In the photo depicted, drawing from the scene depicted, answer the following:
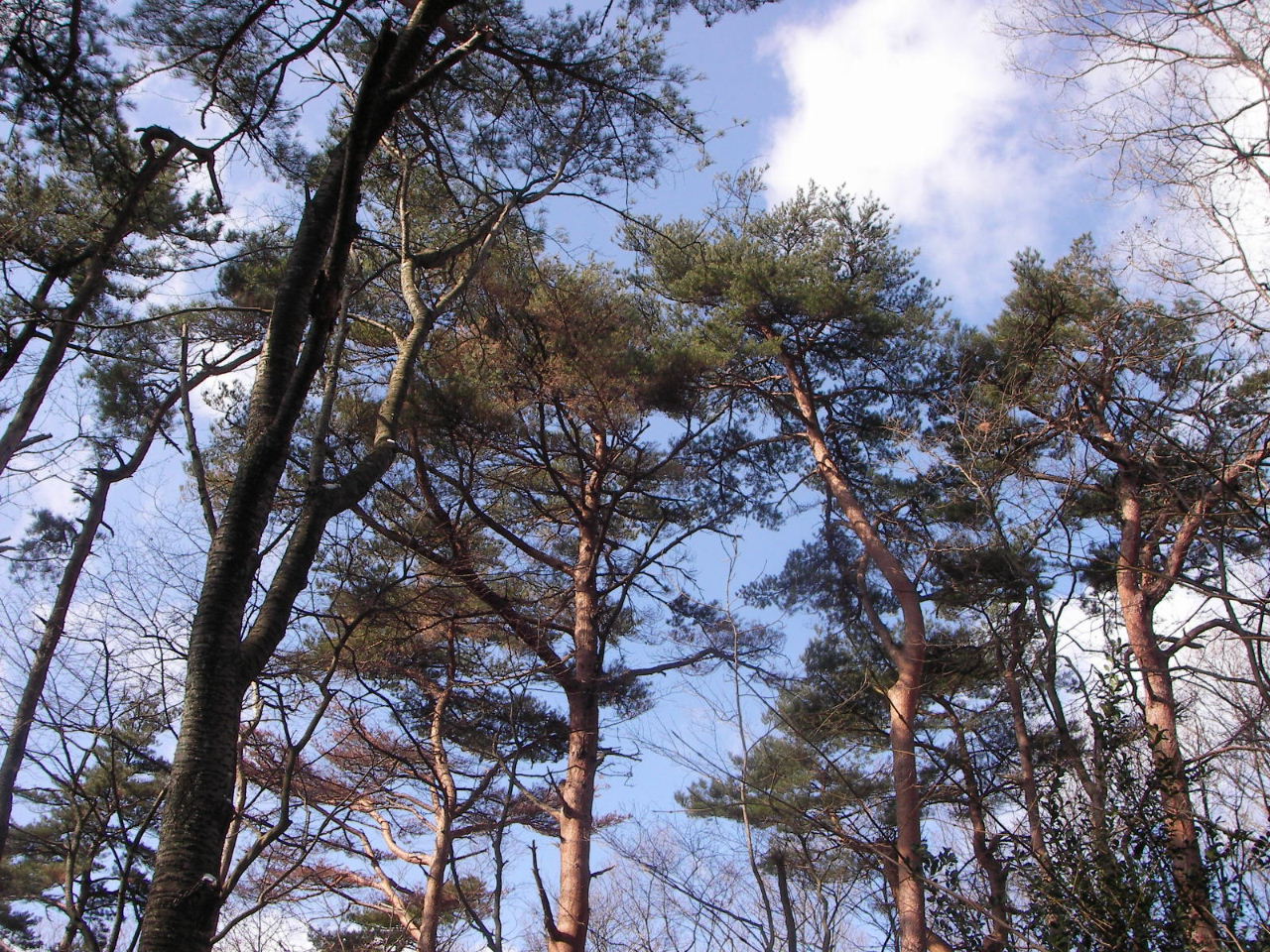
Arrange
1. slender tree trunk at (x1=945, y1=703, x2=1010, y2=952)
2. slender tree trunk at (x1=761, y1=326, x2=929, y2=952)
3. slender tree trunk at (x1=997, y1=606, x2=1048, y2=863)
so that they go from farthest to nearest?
slender tree trunk at (x1=761, y1=326, x2=929, y2=952) < slender tree trunk at (x1=945, y1=703, x2=1010, y2=952) < slender tree trunk at (x1=997, y1=606, x2=1048, y2=863)

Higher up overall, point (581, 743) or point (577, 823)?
point (581, 743)

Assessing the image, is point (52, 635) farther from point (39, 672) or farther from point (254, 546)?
point (254, 546)

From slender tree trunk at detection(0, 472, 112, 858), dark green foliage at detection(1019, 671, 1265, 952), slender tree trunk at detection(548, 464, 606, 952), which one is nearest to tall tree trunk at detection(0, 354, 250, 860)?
slender tree trunk at detection(0, 472, 112, 858)

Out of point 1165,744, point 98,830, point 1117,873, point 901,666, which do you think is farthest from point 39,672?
point 1165,744

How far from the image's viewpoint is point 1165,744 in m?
7.52

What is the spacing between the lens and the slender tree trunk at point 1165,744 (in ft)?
14.6

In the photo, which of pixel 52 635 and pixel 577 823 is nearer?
pixel 52 635

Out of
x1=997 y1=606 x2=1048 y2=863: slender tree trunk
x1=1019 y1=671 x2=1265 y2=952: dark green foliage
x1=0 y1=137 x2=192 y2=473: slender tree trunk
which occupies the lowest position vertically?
x1=1019 y1=671 x2=1265 y2=952: dark green foliage

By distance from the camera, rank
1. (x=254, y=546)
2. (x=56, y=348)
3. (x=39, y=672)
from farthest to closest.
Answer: (x=56, y=348) < (x=39, y=672) < (x=254, y=546)

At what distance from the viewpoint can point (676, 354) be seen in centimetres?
941

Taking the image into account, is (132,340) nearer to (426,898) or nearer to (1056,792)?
(426,898)

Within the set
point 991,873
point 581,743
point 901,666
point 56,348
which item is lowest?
point 991,873

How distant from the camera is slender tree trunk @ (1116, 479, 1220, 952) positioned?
446cm

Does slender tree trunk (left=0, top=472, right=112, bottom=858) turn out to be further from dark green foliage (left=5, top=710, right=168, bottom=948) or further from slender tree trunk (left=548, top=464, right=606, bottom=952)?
slender tree trunk (left=548, top=464, right=606, bottom=952)
